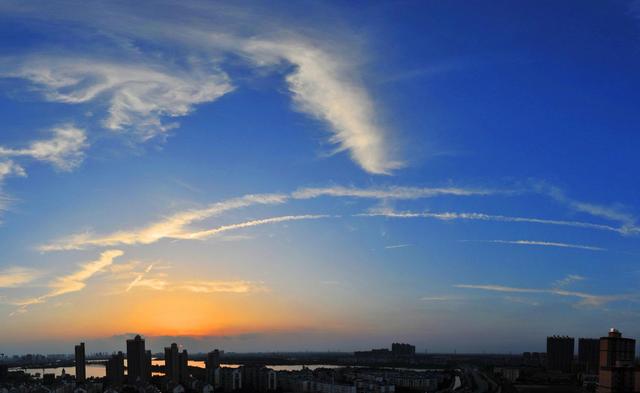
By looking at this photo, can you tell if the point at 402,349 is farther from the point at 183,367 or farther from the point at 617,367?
the point at 617,367

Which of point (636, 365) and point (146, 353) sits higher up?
point (636, 365)

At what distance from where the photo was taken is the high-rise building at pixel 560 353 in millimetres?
61125

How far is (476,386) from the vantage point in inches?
1844

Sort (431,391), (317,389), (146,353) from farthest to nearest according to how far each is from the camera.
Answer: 1. (146,353)
2. (431,391)
3. (317,389)

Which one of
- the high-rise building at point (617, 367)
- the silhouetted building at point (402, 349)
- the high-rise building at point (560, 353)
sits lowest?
the silhouetted building at point (402, 349)

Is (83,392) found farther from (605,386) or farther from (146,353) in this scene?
(605,386)

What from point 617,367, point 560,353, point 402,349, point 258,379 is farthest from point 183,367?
point 402,349

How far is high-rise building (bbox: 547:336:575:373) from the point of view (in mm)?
61125

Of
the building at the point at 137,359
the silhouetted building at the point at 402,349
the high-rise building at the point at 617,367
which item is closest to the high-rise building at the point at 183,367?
the building at the point at 137,359

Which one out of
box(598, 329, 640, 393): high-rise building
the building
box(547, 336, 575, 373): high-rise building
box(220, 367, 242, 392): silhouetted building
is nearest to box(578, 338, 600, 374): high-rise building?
box(547, 336, 575, 373): high-rise building

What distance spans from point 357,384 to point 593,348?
28.6 meters

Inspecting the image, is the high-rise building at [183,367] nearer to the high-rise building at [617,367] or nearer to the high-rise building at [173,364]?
the high-rise building at [173,364]

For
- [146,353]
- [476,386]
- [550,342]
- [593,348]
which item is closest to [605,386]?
Answer: [476,386]

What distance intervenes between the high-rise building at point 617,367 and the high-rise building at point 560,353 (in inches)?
2239
